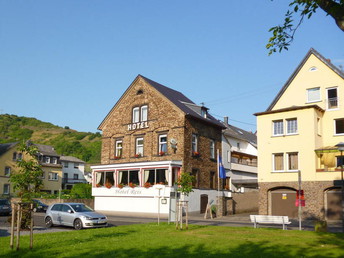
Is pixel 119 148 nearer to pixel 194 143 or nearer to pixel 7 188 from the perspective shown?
pixel 194 143

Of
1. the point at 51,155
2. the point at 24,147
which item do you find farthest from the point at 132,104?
the point at 51,155

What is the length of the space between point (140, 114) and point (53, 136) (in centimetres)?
11637

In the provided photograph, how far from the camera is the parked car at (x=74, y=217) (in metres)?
22.2

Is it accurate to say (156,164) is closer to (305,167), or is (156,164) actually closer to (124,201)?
(124,201)

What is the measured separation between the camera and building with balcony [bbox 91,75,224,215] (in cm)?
3781

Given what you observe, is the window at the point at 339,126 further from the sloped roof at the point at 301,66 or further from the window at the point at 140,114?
the window at the point at 140,114

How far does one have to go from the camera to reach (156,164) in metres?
37.4

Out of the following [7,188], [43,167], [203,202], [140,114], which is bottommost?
[203,202]

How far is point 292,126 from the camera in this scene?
33250mm

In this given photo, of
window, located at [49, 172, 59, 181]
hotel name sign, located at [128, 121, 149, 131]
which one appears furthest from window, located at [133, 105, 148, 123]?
window, located at [49, 172, 59, 181]

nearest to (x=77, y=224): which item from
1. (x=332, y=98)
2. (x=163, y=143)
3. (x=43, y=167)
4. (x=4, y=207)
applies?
(x=4, y=207)

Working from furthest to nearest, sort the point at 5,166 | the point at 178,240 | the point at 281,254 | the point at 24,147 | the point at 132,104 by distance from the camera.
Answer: the point at 5,166
the point at 132,104
the point at 24,147
the point at 178,240
the point at 281,254

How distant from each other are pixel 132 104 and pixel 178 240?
95.2 ft

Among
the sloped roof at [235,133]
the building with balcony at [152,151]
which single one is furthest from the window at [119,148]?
the sloped roof at [235,133]
